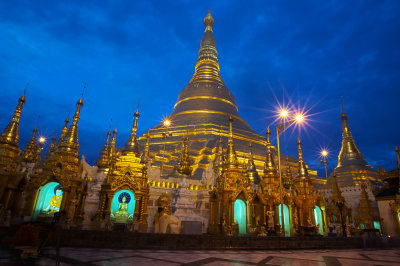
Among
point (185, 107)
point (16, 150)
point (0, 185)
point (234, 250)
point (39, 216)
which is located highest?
point (185, 107)

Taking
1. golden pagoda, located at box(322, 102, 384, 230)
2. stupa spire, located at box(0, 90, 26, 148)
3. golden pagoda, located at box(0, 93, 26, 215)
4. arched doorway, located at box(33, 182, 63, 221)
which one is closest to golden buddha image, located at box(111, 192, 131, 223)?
arched doorway, located at box(33, 182, 63, 221)

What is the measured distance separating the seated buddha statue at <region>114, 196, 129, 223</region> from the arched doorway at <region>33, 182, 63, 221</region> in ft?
11.3

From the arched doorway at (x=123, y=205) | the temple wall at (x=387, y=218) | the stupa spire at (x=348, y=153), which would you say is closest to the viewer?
the arched doorway at (x=123, y=205)

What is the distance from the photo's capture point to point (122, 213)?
1525cm

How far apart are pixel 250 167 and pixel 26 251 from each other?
76.8 feet

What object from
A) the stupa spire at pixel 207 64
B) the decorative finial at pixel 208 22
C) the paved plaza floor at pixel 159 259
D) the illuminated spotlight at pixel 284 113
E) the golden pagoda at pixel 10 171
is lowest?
the paved plaza floor at pixel 159 259

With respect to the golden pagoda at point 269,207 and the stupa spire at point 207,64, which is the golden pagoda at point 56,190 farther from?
the stupa spire at point 207,64

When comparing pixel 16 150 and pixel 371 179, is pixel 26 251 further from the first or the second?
pixel 371 179

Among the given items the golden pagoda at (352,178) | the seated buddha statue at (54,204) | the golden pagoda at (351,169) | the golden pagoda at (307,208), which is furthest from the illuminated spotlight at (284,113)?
the golden pagoda at (351,169)

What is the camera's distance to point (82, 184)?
14.5 m

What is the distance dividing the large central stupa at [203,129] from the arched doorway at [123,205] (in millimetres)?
9518

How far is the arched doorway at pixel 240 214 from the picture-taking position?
17812 millimetres

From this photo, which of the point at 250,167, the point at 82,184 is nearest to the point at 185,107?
the point at 250,167

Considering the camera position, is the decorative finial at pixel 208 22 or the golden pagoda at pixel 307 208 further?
the decorative finial at pixel 208 22
